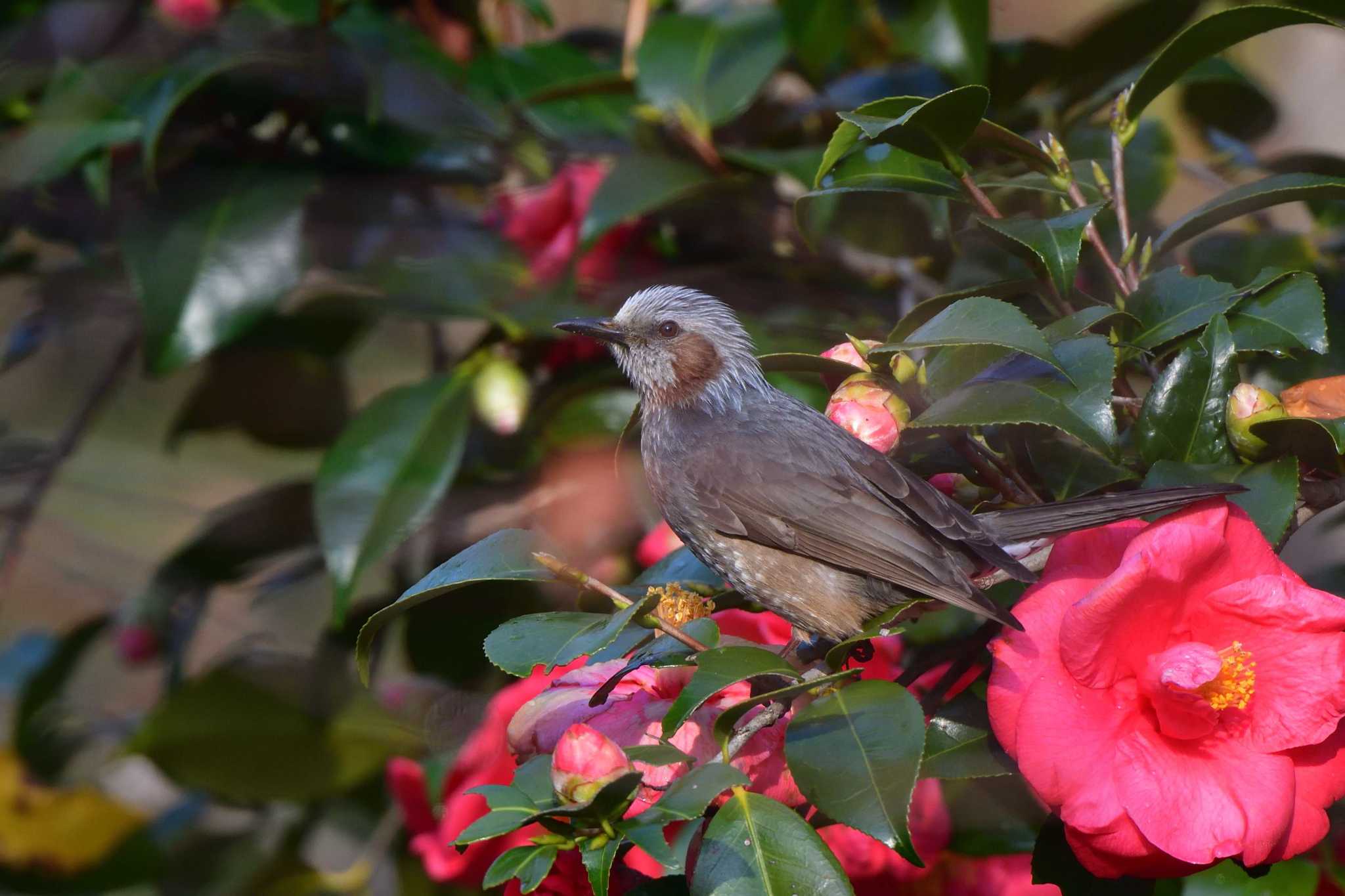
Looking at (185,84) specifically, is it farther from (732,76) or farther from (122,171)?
(732,76)

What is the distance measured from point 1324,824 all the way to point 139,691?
95.0 inches

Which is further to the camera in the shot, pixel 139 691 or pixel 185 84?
pixel 139 691

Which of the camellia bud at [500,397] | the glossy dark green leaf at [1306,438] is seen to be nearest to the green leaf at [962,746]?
the glossy dark green leaf at [1306,438]

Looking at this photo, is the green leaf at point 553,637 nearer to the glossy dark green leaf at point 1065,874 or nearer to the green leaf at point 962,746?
the green leaf at point 962,746

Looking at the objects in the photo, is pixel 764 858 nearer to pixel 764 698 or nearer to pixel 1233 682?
pixel 764 698

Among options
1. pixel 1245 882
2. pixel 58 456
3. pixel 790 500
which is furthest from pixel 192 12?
pixel 1245 882

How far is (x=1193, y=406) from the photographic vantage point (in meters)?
0.99

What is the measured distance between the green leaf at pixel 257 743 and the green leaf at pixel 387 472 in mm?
350

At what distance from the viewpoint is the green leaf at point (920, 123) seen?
1017 mm

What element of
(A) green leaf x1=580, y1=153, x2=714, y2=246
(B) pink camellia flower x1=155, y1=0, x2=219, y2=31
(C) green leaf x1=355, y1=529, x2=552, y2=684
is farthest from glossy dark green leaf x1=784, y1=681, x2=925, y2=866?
(B) pink camellia flower x1=155, y1=0, x2=219, y2=31

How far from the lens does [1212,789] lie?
89 centimetres

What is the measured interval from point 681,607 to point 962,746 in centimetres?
27

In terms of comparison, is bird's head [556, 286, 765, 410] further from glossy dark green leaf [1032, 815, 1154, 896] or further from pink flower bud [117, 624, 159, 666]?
pink flower bud [117, 624, 159, 666]

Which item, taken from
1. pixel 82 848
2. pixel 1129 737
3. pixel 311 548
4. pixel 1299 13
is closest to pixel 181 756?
pixel 311 548
